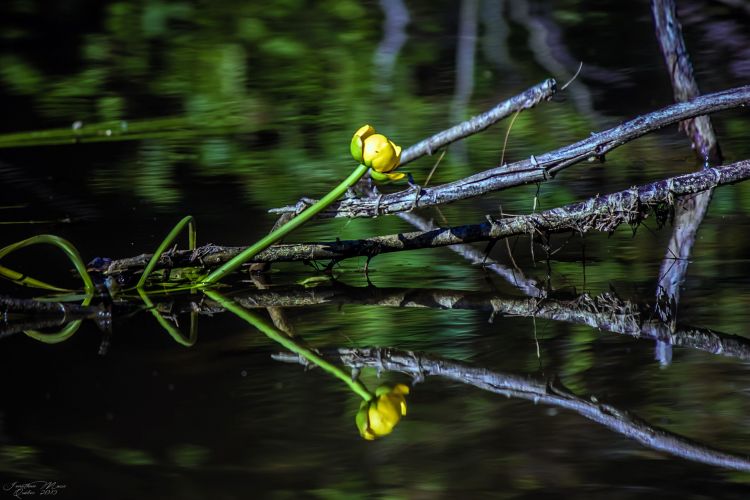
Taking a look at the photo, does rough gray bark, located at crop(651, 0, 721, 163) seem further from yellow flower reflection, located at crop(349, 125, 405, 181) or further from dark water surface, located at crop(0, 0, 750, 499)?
yellow flower reflection, located at crop(349, 125, 405, 181)

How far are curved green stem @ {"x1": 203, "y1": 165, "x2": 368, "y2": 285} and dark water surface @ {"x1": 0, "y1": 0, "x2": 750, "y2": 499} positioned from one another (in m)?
0.13

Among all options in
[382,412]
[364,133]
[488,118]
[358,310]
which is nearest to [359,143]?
[364,133]

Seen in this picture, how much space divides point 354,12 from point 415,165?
5856 millimetres

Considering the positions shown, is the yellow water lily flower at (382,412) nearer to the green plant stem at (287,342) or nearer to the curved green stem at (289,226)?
the green plant stem at (287,342)

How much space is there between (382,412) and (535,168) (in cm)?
119

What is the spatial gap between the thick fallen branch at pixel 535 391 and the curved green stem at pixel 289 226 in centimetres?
47

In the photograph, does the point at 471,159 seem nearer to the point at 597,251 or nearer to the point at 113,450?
the point at 597,251

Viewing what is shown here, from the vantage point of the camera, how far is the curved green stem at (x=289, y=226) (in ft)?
10.1

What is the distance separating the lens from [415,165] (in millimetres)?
5445

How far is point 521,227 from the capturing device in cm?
343

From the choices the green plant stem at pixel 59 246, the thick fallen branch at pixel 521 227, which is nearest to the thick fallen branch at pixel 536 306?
the thick fallen branch at pixel 521 227

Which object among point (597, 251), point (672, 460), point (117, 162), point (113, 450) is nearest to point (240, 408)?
point (113, 450)

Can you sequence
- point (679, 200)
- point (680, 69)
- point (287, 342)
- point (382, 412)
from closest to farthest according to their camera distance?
point (382, 412)
point (287, 342)
point (679, 200)
point (680, 69)

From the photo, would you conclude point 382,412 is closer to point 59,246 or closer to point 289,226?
point 289,226
